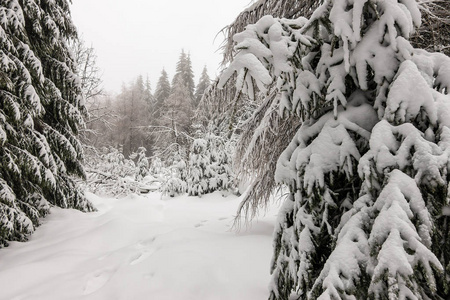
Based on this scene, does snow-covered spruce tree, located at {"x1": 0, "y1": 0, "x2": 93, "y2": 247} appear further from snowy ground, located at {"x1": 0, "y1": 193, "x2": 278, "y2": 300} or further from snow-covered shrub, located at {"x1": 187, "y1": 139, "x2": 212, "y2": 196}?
snow-covered shrub, located at {"x1": 187, "y1": 139, "x2": 212, "y2": 196}

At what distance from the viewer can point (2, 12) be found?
4031 mm

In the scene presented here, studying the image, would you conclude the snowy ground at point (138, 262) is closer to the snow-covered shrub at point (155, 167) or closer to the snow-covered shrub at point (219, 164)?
the snow-covered shrub at point (219, 164)

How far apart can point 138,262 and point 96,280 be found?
1.78ft

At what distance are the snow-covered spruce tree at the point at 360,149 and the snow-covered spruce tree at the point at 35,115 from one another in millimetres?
4324

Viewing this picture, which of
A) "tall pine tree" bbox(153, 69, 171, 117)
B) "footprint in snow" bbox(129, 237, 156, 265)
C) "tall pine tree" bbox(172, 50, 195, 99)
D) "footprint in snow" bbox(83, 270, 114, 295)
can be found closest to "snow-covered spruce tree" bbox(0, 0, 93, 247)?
"footprint in snow" bbox(83, 270, 114, 295)

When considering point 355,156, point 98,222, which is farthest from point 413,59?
point 98,222

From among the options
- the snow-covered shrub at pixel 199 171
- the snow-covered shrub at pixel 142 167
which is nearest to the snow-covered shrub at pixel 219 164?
the snow-covered shrub at pixel 199 171

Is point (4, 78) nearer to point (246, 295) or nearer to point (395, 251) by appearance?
point (246, 295)

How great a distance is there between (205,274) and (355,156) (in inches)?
87.8

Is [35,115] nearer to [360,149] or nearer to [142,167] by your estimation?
[360,149]

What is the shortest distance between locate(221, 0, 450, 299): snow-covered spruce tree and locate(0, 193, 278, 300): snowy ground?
47.6 inches

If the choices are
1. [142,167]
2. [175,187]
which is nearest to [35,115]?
[175,187]

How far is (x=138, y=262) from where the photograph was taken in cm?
357

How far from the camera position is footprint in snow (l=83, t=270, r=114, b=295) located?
10.4 ft
